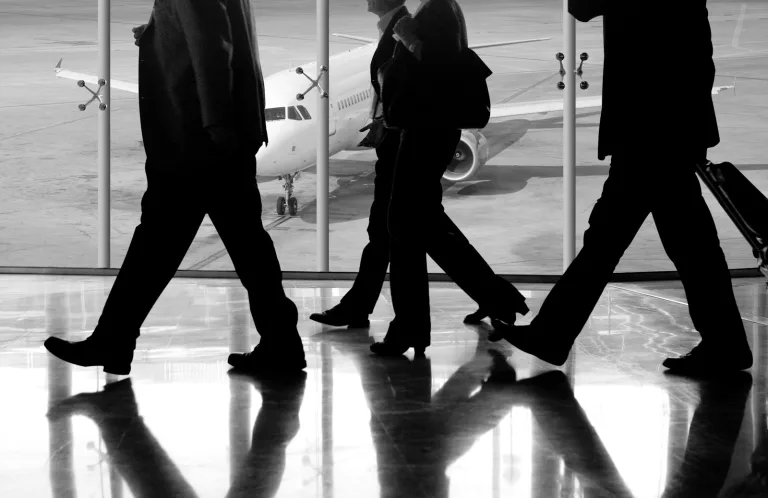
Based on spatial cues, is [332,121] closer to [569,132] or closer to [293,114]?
[569,132]

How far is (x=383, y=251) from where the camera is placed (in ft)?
15.3

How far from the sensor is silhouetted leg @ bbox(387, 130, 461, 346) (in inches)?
159

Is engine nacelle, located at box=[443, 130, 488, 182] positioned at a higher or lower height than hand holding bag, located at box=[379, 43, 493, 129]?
lower

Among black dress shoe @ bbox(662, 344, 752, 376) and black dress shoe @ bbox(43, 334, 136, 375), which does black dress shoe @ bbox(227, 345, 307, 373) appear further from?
black dress shoe @ bbox(662, 344, 752, 376)

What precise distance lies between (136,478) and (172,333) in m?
1.85

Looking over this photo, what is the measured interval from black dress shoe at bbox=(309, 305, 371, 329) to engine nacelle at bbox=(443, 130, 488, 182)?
4671mm

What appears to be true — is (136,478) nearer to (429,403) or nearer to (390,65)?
(429,403)

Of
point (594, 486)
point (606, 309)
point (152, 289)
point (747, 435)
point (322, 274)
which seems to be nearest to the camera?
point (594, 486)

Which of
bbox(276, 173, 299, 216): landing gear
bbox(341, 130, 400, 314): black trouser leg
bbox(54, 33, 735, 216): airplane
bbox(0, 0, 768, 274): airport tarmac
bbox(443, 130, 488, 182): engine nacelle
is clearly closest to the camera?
bbox(341, 130, 400, 314): black trouser leg

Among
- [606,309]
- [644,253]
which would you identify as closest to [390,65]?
[606,309]

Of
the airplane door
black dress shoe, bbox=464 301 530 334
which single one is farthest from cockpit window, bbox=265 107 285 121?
black dress shoe, bbox=464 301 530 334

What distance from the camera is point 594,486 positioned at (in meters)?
2.64

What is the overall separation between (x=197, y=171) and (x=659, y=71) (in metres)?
1.46

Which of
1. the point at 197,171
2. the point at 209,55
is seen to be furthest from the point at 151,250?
the point at 209,55
